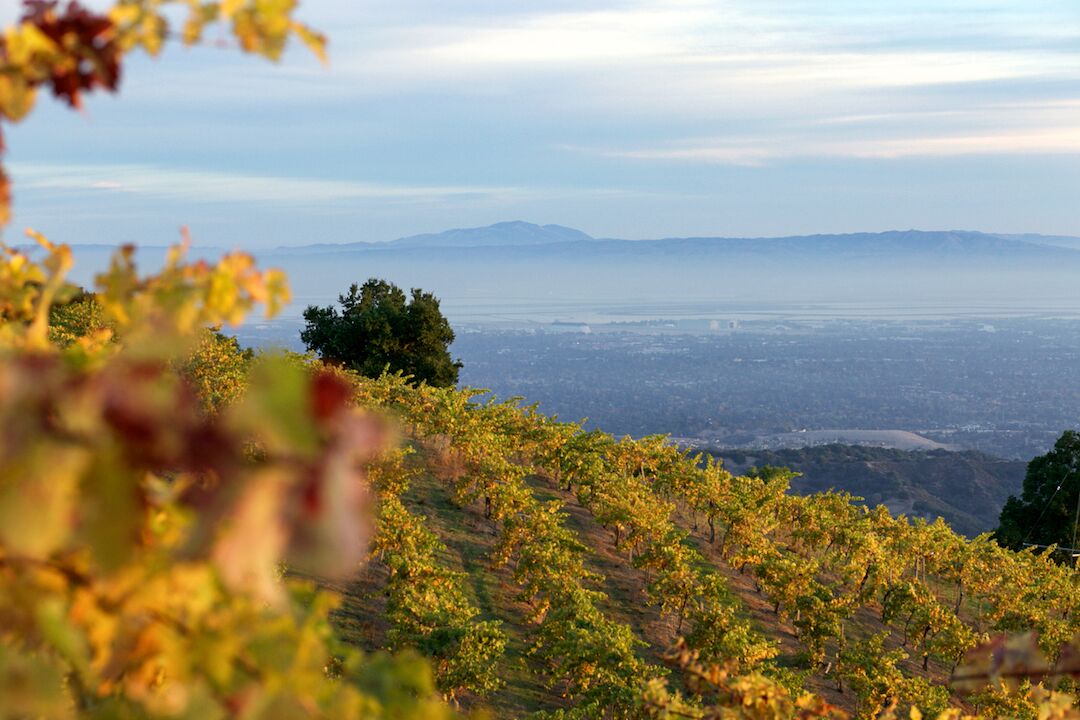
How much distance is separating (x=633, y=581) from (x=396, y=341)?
19.5m

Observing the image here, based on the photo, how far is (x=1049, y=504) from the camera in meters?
26.2

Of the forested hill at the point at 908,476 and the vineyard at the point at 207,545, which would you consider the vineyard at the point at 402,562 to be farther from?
the forested hill at the point at 908,476

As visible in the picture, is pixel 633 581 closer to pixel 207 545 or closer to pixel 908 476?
pixel 207 545

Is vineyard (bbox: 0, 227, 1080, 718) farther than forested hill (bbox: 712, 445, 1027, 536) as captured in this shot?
No

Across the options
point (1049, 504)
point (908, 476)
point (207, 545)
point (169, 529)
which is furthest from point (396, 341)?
point (908, 476)

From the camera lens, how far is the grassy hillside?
A: 11.3m

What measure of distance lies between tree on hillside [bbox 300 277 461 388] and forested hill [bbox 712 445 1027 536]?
3226 cm

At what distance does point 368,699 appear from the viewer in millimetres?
1491

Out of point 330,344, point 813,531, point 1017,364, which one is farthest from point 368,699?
point 1017,364

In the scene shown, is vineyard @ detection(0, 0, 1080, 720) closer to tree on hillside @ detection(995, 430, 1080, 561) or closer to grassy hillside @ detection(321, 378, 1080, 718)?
grassy hillside @ detection(321, 378, 1080, 718)

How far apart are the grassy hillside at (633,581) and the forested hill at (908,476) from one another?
133ft

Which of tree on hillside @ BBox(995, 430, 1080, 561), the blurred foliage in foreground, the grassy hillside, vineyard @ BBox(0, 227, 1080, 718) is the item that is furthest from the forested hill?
the blurred foliage in foreground

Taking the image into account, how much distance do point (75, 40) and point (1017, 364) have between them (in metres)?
177

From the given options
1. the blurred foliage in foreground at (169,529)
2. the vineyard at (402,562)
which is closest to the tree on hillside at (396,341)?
the vineyard at (402,562)
